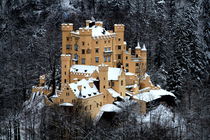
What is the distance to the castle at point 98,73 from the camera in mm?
79625

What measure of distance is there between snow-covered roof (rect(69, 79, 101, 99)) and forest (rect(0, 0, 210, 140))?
7.07 feet

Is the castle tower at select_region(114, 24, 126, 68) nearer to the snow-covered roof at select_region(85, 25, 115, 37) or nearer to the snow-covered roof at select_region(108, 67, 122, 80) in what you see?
the snow-covered roof at select_region(85, 25, 115, 37)

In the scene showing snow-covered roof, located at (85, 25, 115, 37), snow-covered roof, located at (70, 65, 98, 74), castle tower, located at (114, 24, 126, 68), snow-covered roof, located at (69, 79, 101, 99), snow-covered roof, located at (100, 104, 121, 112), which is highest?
snow-covered roof, located at (85, 25, 115, 37)

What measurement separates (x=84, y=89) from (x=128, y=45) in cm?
3612

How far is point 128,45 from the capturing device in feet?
373

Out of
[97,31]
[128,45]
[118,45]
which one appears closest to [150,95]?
[118,45]

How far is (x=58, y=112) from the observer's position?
244ft

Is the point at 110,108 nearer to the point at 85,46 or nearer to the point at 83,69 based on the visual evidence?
the point at 83,69

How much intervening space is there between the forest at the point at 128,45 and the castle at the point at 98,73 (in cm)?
295

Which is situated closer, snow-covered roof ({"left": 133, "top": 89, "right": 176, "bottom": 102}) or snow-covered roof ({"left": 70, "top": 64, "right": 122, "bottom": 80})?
snow-covered roof ({"left": 70, "top": 64, "right": 122, "bottom": 80})

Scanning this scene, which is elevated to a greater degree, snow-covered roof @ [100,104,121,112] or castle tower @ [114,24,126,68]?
castle tower @ [114,24,126,68]

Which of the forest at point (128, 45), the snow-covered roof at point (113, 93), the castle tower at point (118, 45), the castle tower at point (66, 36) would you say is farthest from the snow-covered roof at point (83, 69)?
the castle tower at point (118, 45)

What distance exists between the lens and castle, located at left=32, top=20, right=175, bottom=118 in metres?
79.6

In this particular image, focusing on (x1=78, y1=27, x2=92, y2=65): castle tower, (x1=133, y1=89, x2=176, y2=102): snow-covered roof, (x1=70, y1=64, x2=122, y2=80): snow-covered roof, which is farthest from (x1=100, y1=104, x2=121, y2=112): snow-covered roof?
(x1=78, y1=27, x2=92, y2=65): castle tower
